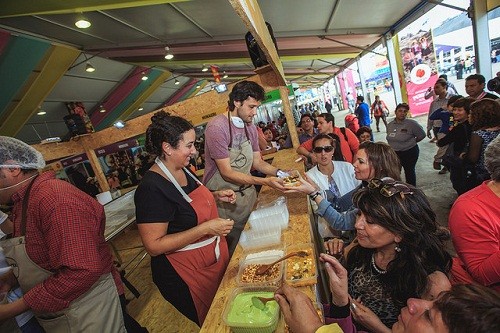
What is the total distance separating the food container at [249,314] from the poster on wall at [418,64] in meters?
12.2

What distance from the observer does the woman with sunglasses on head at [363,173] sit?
7.41ft

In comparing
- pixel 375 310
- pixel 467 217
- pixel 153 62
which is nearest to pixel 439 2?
pixel 467 217

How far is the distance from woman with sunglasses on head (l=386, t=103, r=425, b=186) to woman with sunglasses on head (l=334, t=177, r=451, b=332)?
3552mm

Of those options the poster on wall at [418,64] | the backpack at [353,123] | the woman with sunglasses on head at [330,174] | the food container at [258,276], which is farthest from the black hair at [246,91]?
the poster on wall at [418,64]

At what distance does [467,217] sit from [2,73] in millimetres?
10100

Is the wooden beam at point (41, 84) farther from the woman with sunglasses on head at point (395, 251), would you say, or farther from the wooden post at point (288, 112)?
the woman with sunglasses on head at point (395, 251)

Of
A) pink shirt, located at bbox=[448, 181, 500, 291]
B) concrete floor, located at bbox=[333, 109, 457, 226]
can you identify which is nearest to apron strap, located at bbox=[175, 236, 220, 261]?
pink shirt, located at bbox=[448, 181, 500, 291]

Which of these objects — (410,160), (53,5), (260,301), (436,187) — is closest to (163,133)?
(260,301)

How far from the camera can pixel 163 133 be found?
188 centimetres

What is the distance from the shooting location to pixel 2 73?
6.92 m

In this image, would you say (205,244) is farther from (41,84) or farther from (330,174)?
(41,84)

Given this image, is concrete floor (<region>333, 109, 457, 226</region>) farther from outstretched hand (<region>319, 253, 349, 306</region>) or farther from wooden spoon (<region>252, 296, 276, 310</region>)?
wooden spoon (<region>252, 296, 276, 310</region>)

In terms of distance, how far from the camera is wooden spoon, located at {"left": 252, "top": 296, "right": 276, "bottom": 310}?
4.12 ft

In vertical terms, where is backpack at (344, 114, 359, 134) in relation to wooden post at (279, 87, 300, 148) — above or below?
below
